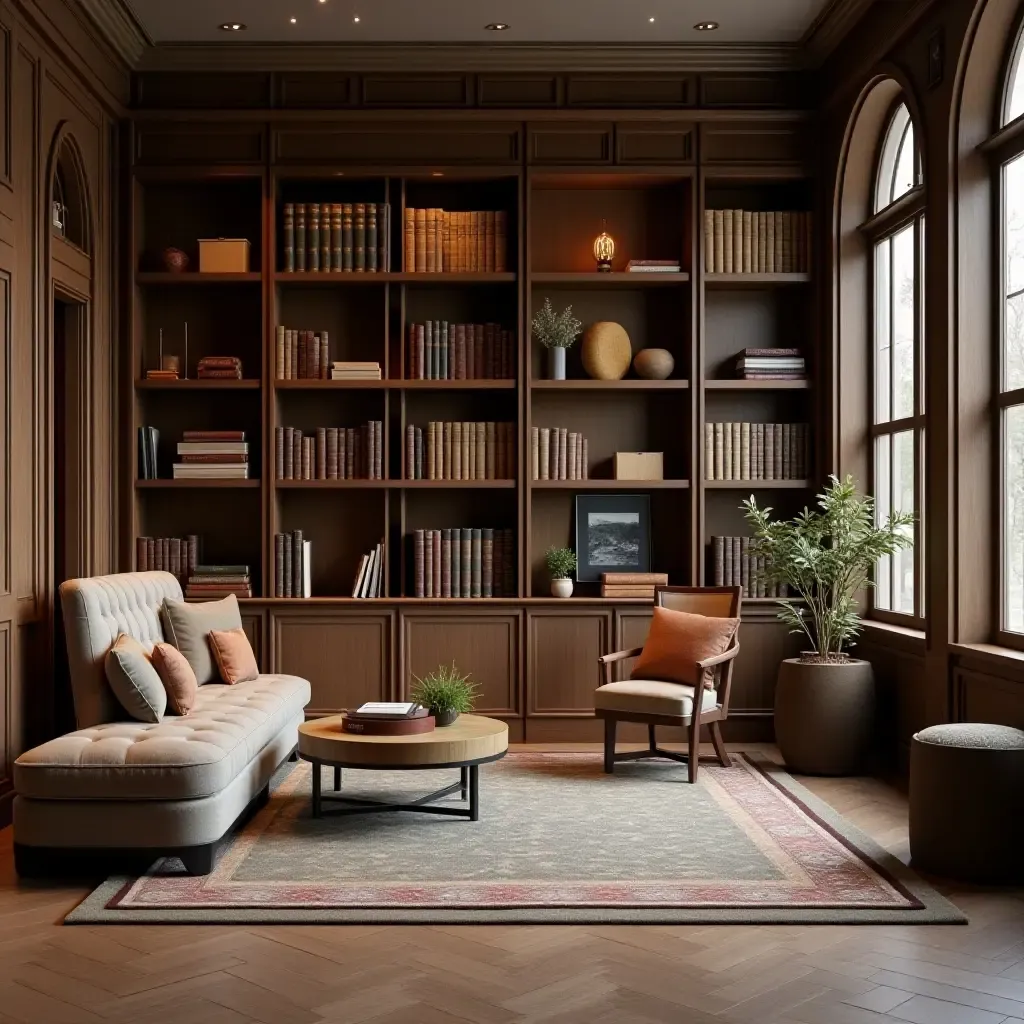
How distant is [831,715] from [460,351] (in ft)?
9.39

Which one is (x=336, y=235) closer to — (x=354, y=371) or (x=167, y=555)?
(x=354, y=371)

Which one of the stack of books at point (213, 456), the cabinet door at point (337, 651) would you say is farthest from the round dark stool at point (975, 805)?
the stack of books at point (213, 456)

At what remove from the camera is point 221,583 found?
684 centimetres

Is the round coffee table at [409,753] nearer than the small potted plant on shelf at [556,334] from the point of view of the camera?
Yes

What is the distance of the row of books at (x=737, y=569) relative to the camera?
22.8 feet

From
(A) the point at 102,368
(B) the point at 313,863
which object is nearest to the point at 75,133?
(A) the point at 102,368

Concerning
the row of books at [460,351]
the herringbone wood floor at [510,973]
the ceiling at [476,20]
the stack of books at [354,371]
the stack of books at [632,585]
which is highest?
the ceiling at [476,20]

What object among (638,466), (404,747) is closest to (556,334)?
(638,466)

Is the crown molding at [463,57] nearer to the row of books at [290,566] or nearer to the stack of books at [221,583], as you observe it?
the row of books at [290,566]

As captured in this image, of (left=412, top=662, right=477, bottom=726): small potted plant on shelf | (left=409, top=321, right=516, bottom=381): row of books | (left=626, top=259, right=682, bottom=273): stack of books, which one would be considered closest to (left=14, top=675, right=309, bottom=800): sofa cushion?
(left=412, top=662, right=477, bottom=726): small potted plant on shelf

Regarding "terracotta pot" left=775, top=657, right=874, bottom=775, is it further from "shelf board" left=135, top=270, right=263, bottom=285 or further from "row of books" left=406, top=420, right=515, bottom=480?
"shelf board" left=135, top=270, right=263, bottom=285

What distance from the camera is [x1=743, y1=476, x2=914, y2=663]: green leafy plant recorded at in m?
5.98

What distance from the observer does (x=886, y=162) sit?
6.57m

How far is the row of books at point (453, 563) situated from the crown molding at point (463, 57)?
103 inches
